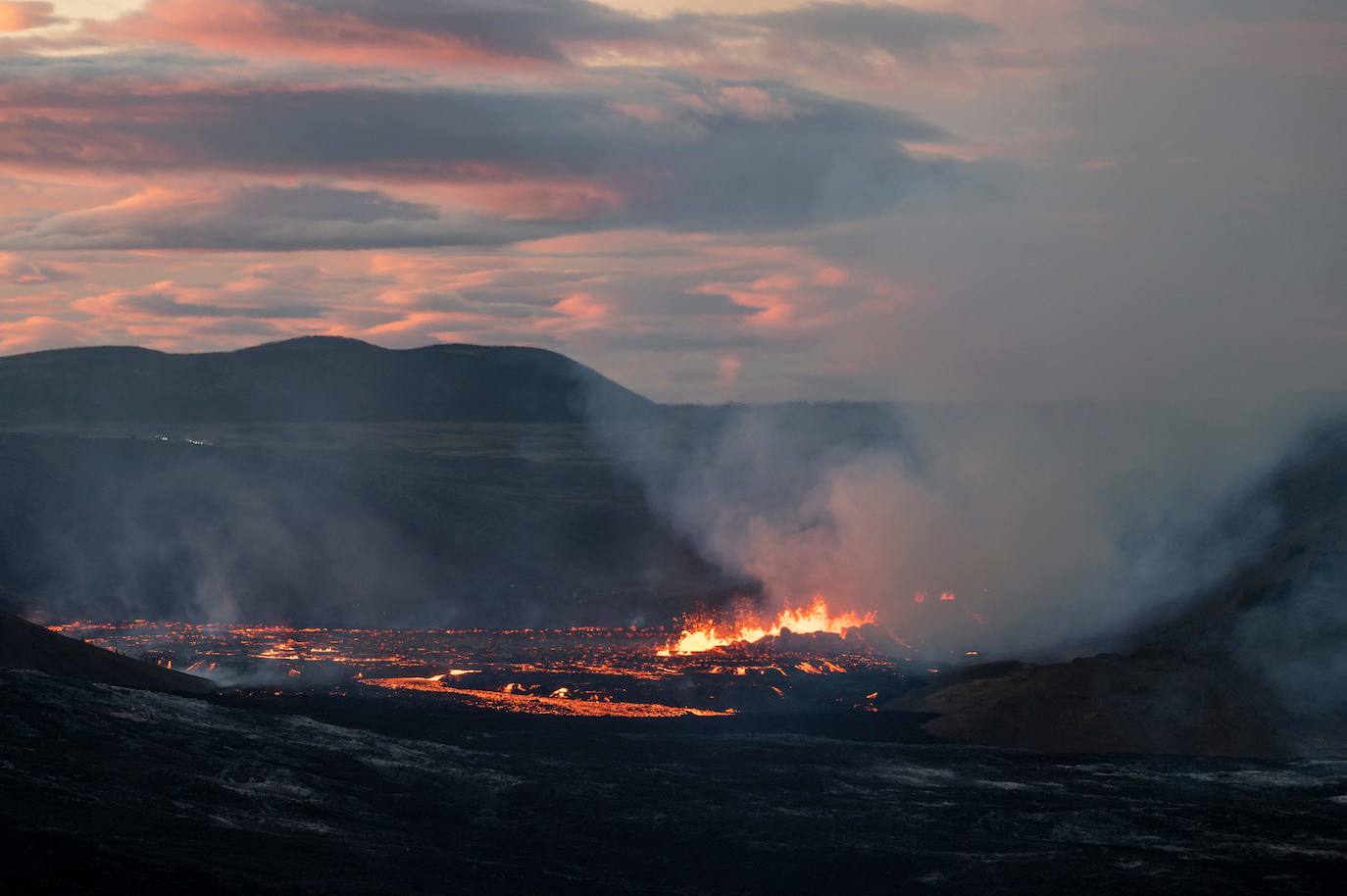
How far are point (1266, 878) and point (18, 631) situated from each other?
41596mm

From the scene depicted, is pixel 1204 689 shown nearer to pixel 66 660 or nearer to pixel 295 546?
pixel 66 660

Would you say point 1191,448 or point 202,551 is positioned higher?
point 1191,448

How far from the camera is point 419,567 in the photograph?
109500mm

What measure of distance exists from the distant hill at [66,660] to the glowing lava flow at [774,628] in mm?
31061

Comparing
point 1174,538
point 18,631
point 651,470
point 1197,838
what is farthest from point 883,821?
point 651,470

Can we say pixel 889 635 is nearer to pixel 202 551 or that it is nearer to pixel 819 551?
pixel 819 551

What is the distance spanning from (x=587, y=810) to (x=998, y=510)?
73.0 metres

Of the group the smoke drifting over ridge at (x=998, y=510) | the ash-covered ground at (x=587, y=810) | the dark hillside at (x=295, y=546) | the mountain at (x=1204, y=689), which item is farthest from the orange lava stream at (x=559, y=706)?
the dark hillside at (x=295, y=546)

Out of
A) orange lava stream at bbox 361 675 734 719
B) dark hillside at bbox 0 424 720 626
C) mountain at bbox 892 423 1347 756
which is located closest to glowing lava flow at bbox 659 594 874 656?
dark hillside at bbox 0 424 720 626

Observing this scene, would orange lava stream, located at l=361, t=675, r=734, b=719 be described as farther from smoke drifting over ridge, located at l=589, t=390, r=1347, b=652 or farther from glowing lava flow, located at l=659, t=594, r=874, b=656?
smoke drifting over ridge, located at l=589, t=390, r=1347, b=652

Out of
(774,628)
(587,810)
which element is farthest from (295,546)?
(587,810)

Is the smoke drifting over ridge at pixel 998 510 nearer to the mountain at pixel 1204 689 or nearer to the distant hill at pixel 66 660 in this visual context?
the mountain at pixel 1204 689

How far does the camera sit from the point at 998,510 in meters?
111

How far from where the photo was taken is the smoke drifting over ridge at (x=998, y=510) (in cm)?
8856
